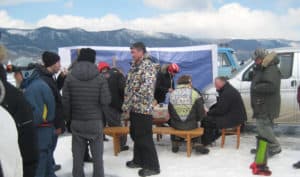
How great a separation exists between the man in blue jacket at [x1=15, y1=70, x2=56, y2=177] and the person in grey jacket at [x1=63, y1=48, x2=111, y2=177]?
0.35m

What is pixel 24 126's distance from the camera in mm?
2357

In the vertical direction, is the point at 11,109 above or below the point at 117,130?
above

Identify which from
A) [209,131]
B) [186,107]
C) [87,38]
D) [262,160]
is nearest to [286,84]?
[209,131]

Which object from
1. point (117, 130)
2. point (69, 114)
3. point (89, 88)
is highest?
point (89, 88)

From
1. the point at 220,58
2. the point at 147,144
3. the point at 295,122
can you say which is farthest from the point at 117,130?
the point at 220,58

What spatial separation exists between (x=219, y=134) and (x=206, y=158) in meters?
0.79

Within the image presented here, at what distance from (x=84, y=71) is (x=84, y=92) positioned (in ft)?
0.90

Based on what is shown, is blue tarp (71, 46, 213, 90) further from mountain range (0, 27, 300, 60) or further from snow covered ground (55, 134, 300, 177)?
mountain range (0, 27, 300, 60)

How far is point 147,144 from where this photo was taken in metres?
6.30

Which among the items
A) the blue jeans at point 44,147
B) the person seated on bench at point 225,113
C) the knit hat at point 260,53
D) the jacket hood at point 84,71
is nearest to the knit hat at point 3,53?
the blue jeans at point 44,147

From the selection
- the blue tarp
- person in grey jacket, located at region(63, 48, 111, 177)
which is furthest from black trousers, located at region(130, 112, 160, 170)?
the blue tarp

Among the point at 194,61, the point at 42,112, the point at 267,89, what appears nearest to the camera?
the point at 42,112

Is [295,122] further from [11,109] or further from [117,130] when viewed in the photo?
[11,109]

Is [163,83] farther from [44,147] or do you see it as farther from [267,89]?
[44,147]
